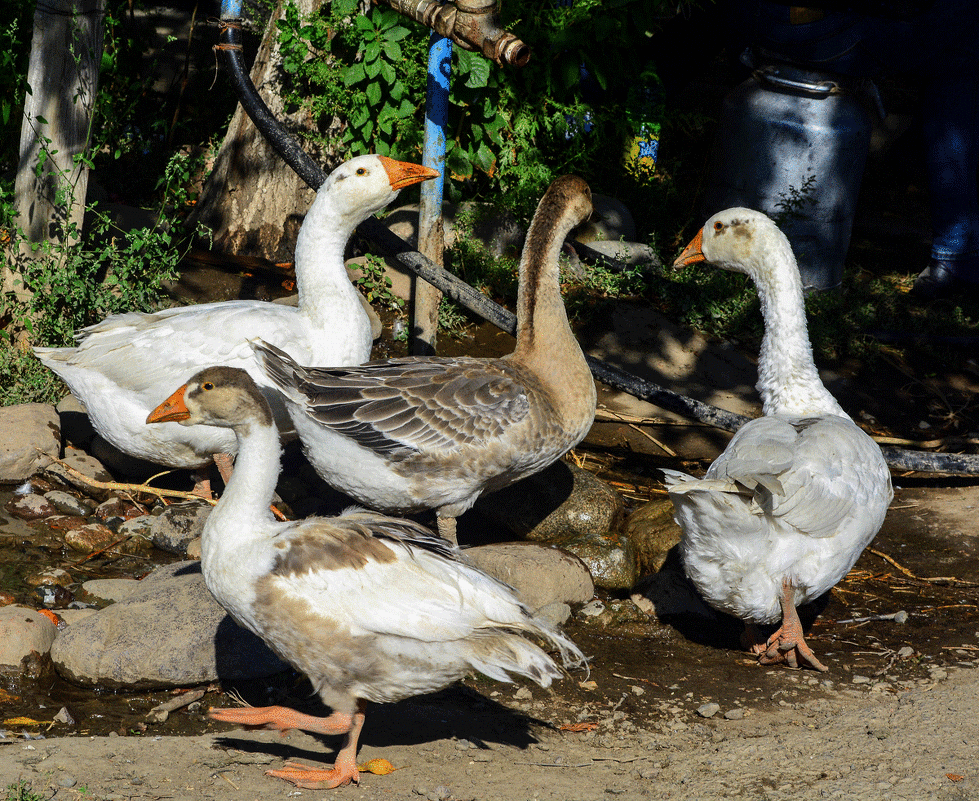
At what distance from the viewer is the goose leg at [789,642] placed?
4.25 metres

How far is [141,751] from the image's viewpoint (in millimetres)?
3262

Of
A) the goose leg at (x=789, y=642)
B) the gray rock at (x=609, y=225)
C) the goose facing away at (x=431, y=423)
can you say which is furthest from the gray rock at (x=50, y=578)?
the gray rock at (x=609, y=225)

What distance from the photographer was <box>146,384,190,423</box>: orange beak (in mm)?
3568

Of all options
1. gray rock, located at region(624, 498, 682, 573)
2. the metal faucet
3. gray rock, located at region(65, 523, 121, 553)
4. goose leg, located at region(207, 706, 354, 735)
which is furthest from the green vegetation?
goose leg, located at region(207, 706, 354, 735)

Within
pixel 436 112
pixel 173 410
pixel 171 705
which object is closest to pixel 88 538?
pixel 171 705

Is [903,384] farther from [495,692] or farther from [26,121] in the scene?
[26,121]

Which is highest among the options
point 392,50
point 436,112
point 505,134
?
point 392,50

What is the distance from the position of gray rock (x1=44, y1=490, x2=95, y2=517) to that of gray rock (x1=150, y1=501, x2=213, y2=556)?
48cm

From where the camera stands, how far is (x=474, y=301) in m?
6.13

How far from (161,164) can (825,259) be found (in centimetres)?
609

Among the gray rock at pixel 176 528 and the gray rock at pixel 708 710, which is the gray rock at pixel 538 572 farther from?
the gray rock at pixel 176 528

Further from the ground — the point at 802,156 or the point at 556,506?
the point at 802,156

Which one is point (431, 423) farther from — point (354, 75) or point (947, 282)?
point (947, 282)

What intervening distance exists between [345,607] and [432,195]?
3703 millimetres
